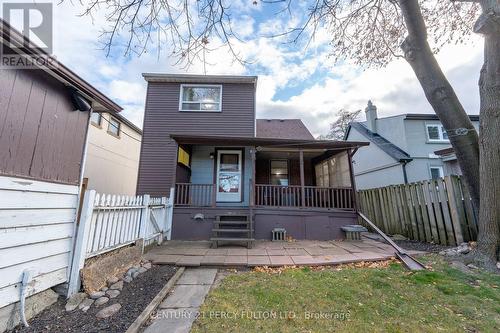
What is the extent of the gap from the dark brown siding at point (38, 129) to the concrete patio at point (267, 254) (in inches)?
103

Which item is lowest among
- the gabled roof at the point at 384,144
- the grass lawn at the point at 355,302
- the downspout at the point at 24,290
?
the grass lawn at the point at 355,302

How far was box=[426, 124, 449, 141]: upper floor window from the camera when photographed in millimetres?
12469

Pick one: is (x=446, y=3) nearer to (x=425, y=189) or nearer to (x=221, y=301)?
(x=425, y=189)

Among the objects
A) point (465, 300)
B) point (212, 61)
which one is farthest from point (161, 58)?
point (465, 300)

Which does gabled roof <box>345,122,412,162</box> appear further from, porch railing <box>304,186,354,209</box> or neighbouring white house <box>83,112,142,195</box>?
neighbouring white house <box>83,112,142,195</box>

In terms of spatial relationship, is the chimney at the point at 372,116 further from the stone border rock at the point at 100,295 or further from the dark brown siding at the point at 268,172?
the stone border rock at the point at 100,295

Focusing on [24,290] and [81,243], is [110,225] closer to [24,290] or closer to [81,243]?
[81,243]

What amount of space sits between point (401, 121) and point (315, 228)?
959 cm

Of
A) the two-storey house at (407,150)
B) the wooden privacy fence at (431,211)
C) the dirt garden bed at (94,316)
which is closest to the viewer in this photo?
the dirt garden bed at (94,316)

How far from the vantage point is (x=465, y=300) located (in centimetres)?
292

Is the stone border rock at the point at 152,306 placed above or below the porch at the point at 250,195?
below

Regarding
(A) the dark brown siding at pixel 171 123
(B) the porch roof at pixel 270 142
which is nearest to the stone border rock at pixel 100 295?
(B) the porch roof at pixel 270 142

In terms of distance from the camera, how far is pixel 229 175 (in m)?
9.17

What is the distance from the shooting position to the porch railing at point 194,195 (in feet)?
25.3
